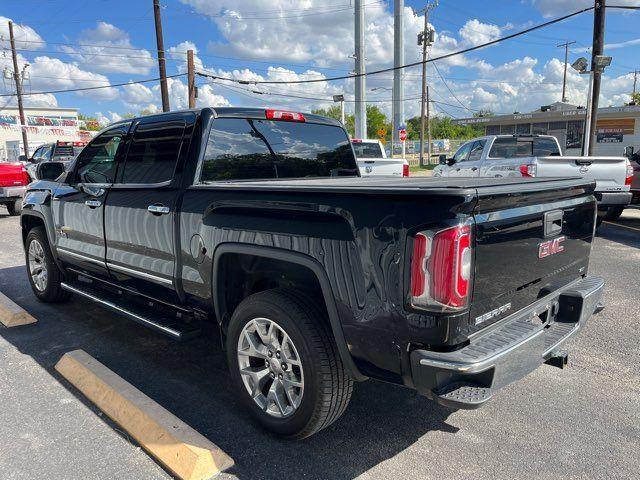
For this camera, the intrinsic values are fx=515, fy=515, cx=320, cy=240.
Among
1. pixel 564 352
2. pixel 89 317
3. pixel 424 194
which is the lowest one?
pixel 89 317

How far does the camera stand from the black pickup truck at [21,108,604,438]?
90.3 inches

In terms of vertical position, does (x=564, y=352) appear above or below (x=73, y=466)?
above

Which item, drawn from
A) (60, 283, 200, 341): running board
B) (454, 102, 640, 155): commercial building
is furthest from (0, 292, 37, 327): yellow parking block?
(454, 102, 640, 155): commercial building

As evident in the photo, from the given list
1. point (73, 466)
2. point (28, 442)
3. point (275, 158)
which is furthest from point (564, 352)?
point (28, 442)

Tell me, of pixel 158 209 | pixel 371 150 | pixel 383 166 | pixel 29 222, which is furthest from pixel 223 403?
pixel 371 150

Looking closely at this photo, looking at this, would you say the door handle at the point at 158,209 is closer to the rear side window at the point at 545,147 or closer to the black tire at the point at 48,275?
the black tire at the point at 48,275

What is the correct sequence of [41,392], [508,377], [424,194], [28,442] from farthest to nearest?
1. [41,392]
2. [28,442]
3. [508,377]
4. [424,194]

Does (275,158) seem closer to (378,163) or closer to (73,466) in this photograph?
(73,466)

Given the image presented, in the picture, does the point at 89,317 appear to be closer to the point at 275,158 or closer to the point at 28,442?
the point at 28,442

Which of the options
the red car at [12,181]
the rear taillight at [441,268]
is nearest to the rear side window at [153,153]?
the rear taillight at [441,268]

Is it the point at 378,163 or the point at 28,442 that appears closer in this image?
the point at 28,442

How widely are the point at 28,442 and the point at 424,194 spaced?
273 cm

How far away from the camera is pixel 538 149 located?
11367mm

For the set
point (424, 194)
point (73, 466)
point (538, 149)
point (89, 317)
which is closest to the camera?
point (424, 194)
